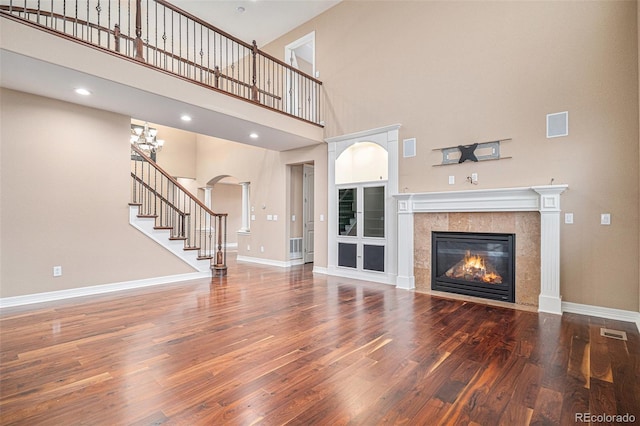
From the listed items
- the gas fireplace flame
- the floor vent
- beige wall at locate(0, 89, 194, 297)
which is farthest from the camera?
the gas fireplace flame

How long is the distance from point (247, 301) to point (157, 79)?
10.5ft

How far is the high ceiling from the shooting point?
665 cm

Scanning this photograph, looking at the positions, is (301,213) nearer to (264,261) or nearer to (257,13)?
(264,261)

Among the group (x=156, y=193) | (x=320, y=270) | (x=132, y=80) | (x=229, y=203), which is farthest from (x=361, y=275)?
(x=229, y=203)

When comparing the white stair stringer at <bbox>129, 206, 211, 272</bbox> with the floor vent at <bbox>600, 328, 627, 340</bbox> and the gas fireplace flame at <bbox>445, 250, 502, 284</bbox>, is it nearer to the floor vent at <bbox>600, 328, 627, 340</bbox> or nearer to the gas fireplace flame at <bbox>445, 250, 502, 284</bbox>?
the gas fireplace flame at <bbox>445, 250, 502, 284</bbox>

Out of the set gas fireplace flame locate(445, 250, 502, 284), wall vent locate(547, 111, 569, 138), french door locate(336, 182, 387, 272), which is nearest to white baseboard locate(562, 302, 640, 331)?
A: gas fireplace flame locate(445, 250, 502, 284)

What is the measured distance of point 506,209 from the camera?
433 cm

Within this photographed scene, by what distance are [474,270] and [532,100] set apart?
2.50 m

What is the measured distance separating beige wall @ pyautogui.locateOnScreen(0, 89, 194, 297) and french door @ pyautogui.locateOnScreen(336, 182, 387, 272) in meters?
3.55

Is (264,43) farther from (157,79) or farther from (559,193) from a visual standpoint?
(559,193)

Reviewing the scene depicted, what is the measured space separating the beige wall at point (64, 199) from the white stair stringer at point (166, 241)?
10 centimetres

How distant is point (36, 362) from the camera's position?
253cm

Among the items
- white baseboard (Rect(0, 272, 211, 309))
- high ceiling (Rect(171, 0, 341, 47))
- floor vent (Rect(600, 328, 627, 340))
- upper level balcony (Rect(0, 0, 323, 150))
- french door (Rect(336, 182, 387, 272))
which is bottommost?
floor vent (Rect(600, 328, 627, 340))

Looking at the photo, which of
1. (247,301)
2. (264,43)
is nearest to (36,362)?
(247,301)
